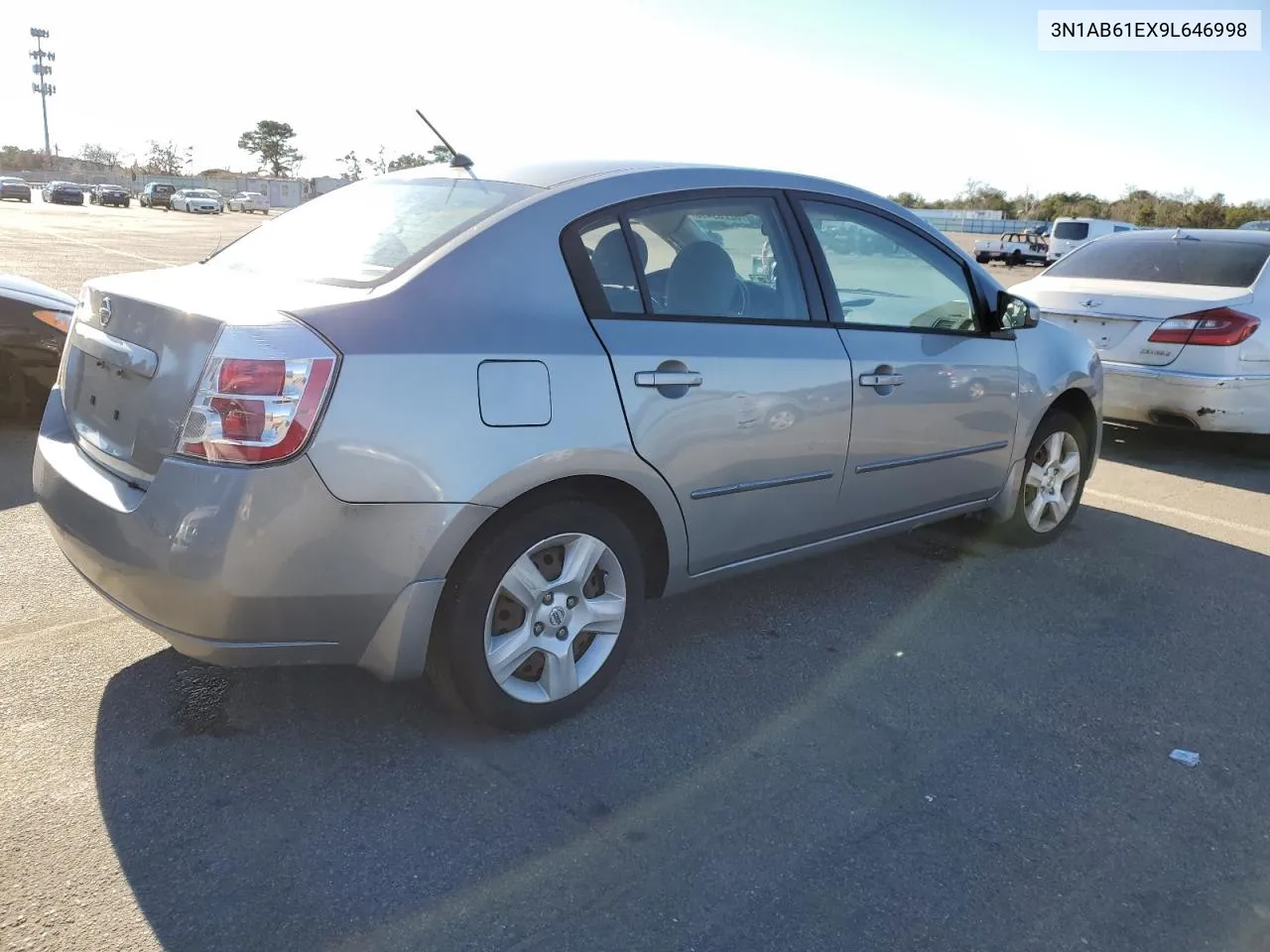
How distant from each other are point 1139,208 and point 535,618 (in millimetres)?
68348

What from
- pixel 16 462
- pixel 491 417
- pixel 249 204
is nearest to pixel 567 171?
pixel 491 417

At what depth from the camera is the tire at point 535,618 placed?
2.78m

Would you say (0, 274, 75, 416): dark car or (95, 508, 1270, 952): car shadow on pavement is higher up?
(0, 274, 75, 416): dark car

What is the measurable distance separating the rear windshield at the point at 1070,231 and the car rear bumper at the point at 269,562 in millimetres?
35257

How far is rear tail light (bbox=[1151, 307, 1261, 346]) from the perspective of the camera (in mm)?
6414

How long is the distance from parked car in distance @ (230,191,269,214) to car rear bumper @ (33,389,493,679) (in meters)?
77.8

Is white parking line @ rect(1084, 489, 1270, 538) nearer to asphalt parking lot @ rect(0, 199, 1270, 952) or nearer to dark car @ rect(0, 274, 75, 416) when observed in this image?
asphalt parking lot @ rect(0, 199, 1270, 952)

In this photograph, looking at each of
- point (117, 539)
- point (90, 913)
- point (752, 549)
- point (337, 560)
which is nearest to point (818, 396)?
point (752, 549)

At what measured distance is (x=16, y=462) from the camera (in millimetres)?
5688

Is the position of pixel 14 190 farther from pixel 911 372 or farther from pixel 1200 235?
pixel 911 372

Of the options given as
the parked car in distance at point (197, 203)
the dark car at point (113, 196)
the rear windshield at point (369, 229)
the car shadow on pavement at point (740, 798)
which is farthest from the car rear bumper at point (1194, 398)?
the dark car at point (113, 196)

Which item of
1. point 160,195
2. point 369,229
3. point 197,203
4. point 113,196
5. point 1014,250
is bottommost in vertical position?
point 1014,250

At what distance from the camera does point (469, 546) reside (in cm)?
275

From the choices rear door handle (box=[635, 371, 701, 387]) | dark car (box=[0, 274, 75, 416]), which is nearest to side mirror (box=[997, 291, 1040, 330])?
rear door handle (box=[635, 371, 701, 387])
